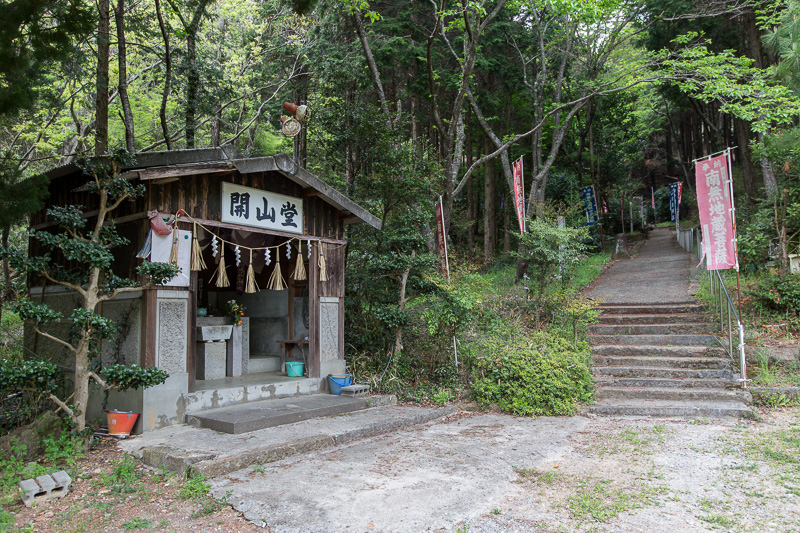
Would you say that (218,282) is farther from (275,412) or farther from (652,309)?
(652,309)

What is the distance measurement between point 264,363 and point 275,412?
3435 millimetres

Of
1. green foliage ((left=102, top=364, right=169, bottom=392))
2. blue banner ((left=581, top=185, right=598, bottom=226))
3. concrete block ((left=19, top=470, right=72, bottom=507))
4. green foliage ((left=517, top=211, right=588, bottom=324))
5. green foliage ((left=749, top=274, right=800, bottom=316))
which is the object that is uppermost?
blue banner ((left=581, top=185, right=598, bottom=226))

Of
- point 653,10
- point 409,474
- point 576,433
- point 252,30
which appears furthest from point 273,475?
point 653,10

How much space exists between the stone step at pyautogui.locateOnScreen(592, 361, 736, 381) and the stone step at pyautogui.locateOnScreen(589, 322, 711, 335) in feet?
5.08

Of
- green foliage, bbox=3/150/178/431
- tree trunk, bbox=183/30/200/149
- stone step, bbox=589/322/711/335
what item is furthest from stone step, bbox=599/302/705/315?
tree trunk, bbox=183/30/200/149

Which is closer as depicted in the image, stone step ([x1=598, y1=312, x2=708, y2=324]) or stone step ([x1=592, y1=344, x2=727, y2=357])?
stone step ([x1=592, y1=344, x2=727, y2=357])

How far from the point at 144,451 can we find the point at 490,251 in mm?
15317

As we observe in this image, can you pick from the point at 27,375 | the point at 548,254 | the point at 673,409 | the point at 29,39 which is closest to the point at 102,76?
the point at 29,39

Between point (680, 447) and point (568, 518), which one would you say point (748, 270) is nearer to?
point (680, 447)

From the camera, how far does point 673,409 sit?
25.6 feet

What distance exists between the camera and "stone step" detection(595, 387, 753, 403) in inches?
319

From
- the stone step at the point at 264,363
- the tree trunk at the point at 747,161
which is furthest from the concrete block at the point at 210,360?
the tree trunk at the point at 747,161

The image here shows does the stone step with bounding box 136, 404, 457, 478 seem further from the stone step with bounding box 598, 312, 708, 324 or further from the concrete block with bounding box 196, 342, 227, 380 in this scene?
the stone step with bounding box 598, 312, 708, 324

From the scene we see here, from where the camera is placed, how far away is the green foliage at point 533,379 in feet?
26.8
